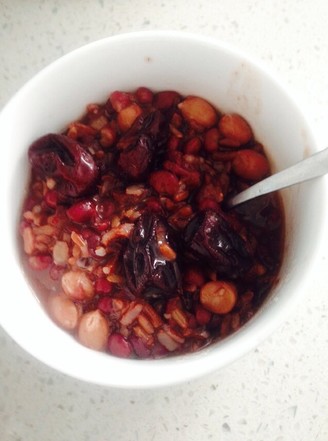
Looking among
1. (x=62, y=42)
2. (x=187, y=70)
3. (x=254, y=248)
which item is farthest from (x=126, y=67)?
(x=254, y=248)

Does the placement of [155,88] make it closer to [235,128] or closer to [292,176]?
[235,128]

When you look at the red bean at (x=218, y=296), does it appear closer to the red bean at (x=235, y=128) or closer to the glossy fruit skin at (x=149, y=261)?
the glossy fruit skin at (x=149, y=261)

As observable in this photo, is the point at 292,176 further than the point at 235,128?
No

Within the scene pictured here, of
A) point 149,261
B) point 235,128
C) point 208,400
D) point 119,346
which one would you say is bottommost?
point 208,400

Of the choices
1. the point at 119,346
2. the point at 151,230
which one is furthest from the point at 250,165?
the point at 119,346

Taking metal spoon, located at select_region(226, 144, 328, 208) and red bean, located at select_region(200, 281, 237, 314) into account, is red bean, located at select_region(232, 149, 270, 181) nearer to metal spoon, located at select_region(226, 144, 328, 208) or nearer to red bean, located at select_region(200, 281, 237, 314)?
metal spoon, located at select_region(226, 144, 328, 208)

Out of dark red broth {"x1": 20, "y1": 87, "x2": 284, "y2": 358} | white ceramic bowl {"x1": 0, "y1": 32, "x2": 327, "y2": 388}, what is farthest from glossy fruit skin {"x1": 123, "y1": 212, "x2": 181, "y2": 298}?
white ceramic bowl {"x1": 0, "y1": 32, "x2": 327, "y2": 388}

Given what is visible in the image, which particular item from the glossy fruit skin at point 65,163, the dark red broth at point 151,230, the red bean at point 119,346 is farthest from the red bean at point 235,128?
the red bean at point 119,346

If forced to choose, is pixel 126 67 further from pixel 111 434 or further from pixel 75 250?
pixel 111 434
